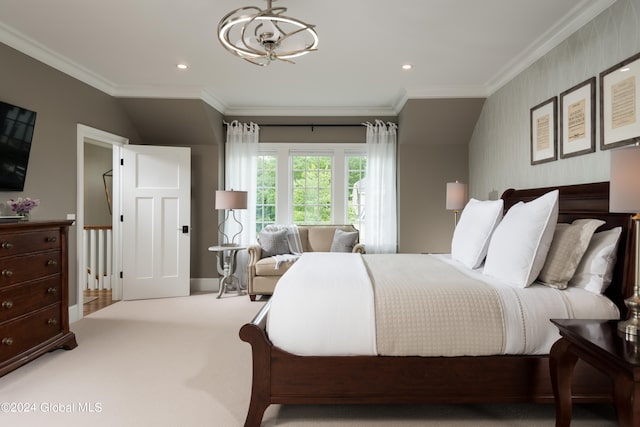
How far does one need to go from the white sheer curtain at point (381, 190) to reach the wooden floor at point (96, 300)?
3.62 meters

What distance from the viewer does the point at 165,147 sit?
4.81 meters

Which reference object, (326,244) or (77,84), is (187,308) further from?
(77,84)

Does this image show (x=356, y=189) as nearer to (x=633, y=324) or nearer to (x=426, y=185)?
(x=426, y=185)

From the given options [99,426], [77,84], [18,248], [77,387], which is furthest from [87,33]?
[99,426]

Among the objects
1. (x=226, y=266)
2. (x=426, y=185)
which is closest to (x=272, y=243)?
(x=226, y=266)

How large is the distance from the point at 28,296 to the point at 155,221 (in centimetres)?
217

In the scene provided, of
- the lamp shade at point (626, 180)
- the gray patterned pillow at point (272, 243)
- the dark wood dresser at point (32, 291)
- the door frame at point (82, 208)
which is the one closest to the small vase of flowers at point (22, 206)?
the dark wood dresser at point (32, 291)

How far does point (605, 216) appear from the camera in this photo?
7.48 ft

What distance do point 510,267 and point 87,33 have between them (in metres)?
3.73

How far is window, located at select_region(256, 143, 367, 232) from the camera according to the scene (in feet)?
18.0

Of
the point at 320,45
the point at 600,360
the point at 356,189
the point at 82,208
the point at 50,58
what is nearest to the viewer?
the point at 600,360

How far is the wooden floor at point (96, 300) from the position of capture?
171 inches

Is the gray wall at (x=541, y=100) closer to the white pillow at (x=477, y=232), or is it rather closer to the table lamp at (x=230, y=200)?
the white pillow at (x=477, y=232)

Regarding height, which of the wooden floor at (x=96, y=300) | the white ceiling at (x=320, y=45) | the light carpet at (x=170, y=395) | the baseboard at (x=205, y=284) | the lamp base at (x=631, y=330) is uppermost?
the white ceiling at (x=320, y=45)
